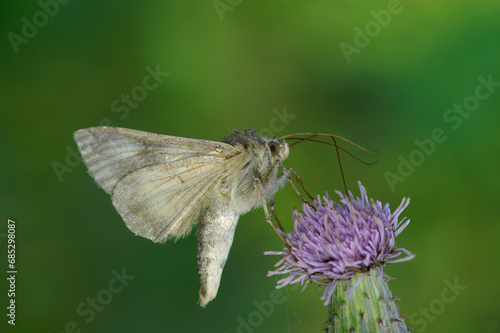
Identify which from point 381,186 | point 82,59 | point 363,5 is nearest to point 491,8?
point 363,5

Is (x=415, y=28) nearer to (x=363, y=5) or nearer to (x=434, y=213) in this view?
(x=363, y=5)
